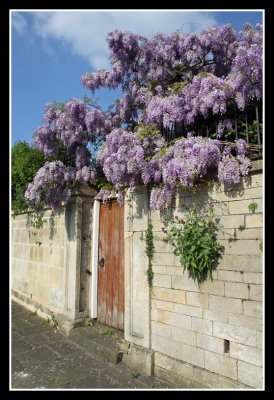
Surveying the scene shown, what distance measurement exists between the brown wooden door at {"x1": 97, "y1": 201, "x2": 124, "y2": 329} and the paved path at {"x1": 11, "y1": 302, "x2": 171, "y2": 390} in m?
0.77

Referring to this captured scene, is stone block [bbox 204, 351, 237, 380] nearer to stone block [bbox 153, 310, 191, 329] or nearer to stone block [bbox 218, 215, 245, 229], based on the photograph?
stone block [bbox 153, 310, 191, 329]

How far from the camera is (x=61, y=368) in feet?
16.9

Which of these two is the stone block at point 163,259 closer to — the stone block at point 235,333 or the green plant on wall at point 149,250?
the green plant on wall at point 149,250

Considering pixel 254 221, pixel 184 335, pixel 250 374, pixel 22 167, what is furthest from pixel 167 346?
pixel 22 167

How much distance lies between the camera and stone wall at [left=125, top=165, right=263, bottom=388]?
152 inches

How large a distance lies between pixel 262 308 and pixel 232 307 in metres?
0.38

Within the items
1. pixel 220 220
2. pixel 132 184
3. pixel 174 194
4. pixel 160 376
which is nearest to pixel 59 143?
pixel 132 184

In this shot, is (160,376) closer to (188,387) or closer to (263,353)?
(188,387)

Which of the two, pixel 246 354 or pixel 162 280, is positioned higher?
pixel 162 280

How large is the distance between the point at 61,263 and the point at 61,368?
2608mm

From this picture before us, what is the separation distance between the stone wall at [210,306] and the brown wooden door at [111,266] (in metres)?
0.96

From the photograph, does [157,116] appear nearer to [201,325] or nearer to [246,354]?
[201,325]

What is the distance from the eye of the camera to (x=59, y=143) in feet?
24.2

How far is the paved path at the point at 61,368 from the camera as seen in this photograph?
15.1 feet
